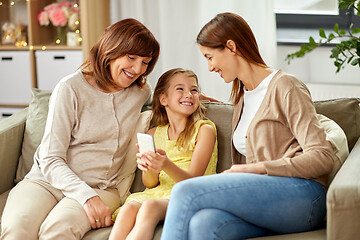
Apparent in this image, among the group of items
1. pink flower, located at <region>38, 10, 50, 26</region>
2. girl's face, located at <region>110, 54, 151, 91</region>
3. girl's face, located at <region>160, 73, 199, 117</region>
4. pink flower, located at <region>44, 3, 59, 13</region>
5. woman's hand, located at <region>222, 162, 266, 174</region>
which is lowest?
woman's hand, located at <region>222, 162, 266, 174</region>

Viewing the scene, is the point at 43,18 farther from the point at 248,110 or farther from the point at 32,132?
the point at 248,110

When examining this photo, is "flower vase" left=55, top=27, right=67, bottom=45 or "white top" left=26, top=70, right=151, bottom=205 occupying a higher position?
"flower vase" left=55, top=27, right=67, bottom=45

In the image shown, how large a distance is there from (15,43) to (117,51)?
2.14 meters

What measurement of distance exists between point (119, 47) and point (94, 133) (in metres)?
0.34

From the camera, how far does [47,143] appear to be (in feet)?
6.94

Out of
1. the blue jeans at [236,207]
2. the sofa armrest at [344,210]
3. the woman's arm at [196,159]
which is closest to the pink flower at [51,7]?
the woman's arm at [196,159]

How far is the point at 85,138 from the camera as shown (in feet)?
7.09

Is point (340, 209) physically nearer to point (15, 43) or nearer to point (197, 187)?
point (197, 187)

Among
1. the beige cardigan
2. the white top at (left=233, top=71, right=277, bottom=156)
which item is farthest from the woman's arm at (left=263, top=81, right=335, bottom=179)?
the white top at (left=233, top=71, right=277, bottom=156)

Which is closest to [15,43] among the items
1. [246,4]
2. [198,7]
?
[198,7]

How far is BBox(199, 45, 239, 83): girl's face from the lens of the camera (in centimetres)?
194

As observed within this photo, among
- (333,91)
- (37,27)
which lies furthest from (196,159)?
(37,27)

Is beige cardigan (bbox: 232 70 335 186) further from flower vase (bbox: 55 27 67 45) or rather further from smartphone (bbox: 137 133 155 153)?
flower vase (bbox: 55 27 67 45)

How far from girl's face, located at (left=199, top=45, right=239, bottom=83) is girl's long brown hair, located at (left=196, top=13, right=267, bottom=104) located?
0.02 m
